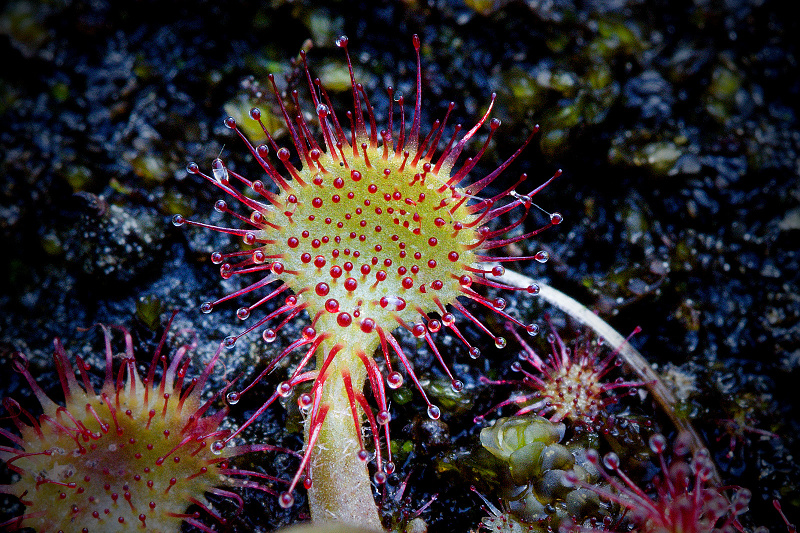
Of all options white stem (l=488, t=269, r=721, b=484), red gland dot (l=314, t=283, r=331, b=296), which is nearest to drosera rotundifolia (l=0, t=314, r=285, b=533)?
red gland dot (l=314, t=283, r=331, b=296)

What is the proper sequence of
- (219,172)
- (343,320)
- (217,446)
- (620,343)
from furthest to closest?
(620,343), (219,172), (217,446), (343,320)

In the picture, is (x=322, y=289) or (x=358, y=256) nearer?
(x=322, y=289)

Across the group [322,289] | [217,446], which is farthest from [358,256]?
[217,446]

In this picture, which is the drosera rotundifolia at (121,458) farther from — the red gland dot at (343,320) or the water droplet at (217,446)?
the red gland dot at (343,320)

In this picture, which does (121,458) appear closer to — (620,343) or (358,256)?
(358,256)

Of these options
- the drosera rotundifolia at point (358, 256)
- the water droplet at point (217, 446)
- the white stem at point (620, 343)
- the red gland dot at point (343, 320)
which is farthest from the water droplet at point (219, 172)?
the white stem at point (620, 343)

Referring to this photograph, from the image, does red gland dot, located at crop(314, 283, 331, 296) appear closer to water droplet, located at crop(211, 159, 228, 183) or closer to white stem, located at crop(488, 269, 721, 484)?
water droplet, located at crop(211, 159, 228, 183)

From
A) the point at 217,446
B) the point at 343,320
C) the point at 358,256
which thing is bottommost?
the point at 217,446

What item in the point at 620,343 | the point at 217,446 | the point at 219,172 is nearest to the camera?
the point at 217,446

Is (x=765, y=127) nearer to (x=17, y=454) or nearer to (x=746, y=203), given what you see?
(x=746, y=203)
